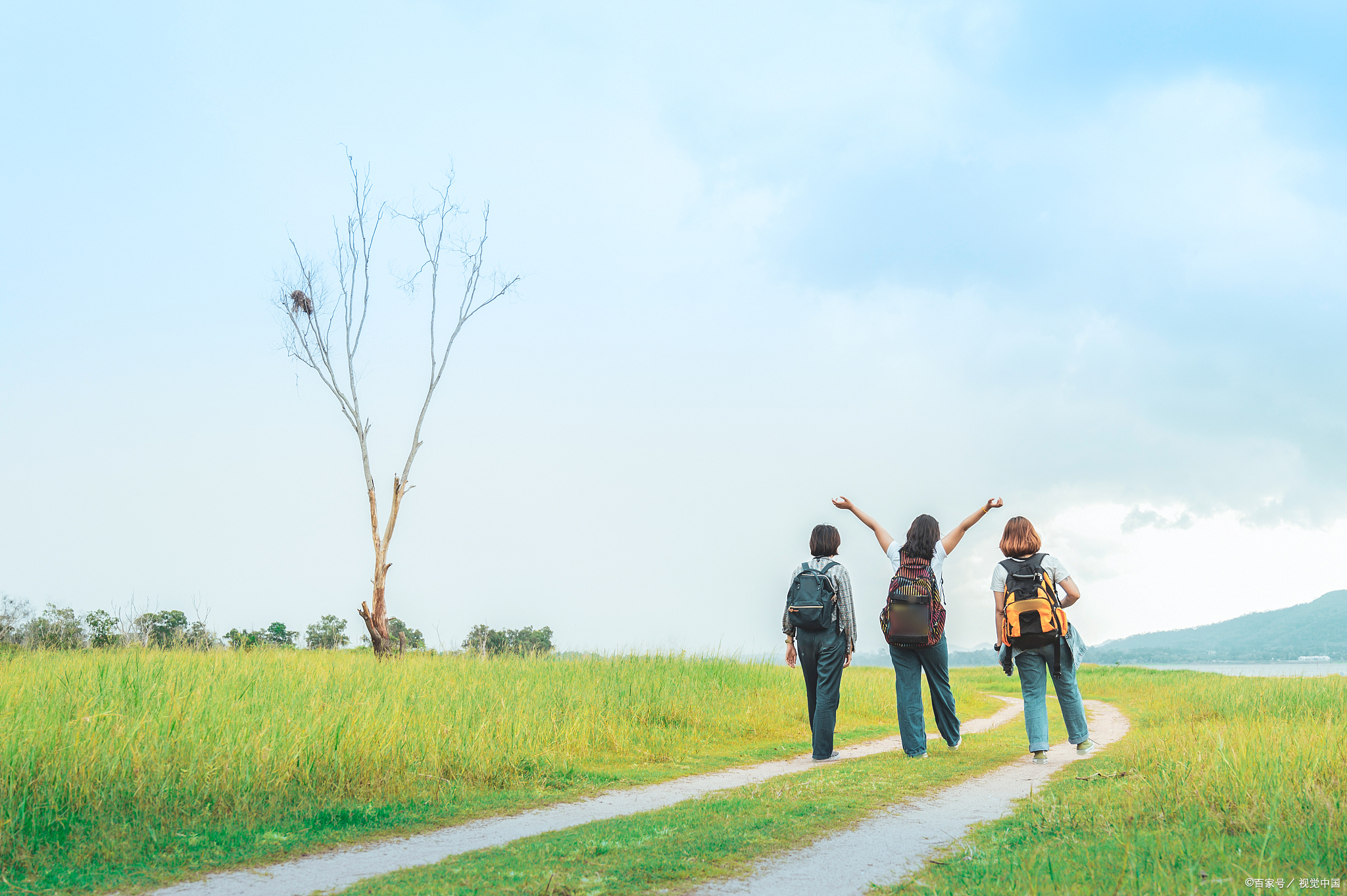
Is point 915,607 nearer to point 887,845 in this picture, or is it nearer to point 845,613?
point 845,613

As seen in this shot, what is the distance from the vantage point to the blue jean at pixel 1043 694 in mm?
8172

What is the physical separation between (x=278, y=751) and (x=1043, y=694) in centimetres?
728

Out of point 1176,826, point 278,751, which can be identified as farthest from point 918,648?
point 278,751

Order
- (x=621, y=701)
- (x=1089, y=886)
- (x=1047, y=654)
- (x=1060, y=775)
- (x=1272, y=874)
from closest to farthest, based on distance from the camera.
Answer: (x=1089, y=886), (x=1272, y=874), (x=1060, y=775), (x=1047, y=654), (x=621, y=701)

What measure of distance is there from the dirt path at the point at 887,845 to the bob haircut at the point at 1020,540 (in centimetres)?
207

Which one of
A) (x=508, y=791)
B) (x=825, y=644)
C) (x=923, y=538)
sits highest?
(x=923, y=538)

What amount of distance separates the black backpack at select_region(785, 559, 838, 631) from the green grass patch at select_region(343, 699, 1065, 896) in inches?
64.6

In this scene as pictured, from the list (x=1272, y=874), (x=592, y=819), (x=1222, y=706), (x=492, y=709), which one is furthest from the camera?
(x=1222, y=706)

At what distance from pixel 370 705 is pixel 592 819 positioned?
3369mm

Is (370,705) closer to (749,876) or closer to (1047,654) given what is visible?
(749,876)

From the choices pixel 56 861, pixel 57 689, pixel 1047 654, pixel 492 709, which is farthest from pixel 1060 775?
pixel 57 689

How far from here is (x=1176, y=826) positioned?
4883 mm

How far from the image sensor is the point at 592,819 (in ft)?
20.5

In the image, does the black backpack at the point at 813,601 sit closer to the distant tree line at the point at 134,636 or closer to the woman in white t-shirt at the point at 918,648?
the woman in white t-shirt at the point at 918,648
